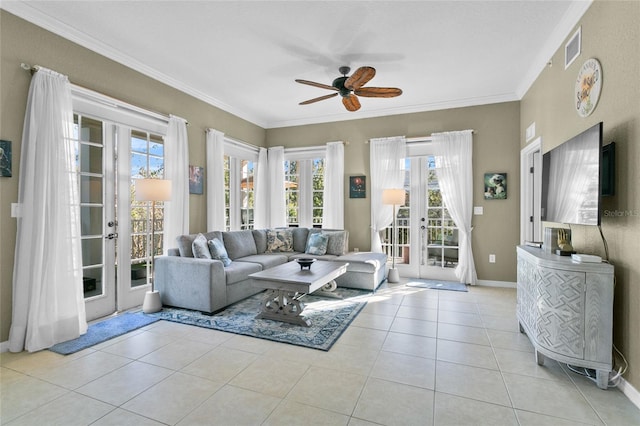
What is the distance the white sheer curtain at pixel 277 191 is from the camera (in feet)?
20.4

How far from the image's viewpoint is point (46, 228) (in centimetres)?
281

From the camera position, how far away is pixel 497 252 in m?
4.96

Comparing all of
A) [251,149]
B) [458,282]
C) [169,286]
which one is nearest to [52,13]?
[169,286]

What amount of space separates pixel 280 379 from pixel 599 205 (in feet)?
8.48

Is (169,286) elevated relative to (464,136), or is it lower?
lower

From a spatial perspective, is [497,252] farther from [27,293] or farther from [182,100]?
[27,293]

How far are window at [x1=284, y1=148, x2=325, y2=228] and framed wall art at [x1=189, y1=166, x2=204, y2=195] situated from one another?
6.50 ft

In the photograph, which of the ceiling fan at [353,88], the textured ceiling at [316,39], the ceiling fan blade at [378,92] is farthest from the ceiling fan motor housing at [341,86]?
the textured ceiling at [316,39]

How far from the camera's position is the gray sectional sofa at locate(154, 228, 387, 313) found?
3.59 metres

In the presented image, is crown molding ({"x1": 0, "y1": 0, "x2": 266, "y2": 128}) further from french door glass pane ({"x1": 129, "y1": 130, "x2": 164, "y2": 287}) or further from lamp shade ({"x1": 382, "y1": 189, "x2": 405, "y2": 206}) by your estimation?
lamp shade ({"x1": 382, "y1": 189, "x2": 405, "y2": 206})

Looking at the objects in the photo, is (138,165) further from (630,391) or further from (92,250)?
(630,391)

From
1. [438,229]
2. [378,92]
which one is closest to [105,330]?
[378,92]

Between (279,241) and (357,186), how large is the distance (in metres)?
1.80

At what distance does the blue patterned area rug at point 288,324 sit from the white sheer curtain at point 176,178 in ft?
3.52
